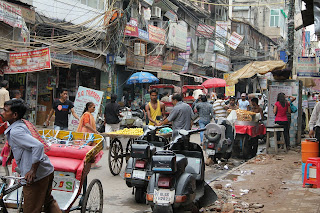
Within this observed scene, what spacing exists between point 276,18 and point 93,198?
51851 mm

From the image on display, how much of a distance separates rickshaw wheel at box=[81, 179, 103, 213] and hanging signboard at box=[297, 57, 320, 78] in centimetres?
1116

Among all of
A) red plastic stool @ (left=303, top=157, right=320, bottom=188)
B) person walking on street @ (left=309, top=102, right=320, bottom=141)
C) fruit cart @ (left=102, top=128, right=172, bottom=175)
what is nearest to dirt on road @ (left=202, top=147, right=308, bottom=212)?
red plastic stool @ (left=303, top=157, right=320, bottom=188)

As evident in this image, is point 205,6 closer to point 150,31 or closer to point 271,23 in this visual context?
point 150,31

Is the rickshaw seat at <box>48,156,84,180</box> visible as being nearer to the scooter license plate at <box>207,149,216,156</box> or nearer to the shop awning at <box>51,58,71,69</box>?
the scooter license plate at <box>207,149,216,156</box>

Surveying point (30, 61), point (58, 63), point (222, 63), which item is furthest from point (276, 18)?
point (30, 61)

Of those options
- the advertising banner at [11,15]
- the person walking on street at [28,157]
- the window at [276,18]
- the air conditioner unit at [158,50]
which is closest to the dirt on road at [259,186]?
the person walking on street at [28,157]

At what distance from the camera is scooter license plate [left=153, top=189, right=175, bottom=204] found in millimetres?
5148

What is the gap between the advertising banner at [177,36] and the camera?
27.5 meters

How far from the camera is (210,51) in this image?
36.2 meters

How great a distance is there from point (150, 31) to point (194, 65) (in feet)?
34.9

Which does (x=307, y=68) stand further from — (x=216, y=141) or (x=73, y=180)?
(x=73, y=180)

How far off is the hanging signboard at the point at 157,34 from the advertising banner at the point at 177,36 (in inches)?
55.3

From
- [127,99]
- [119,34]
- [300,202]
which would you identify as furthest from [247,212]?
[127,99]

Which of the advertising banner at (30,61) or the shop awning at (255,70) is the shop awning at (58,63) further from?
the shop awning at (255,70)
